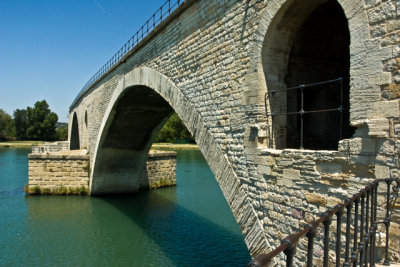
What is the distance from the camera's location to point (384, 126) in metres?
3.45

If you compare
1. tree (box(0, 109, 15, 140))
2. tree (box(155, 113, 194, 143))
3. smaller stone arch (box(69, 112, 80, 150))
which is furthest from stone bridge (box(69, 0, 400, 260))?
tree (box(0, 109, 15, 140))

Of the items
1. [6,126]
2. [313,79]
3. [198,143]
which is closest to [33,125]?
[6,126]

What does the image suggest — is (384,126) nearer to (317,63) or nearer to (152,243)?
(317,63)

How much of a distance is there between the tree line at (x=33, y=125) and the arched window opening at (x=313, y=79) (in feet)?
226

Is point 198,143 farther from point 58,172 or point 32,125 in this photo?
point 32,125

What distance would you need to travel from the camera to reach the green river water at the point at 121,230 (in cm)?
930

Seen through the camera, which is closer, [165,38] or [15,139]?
[165,38]

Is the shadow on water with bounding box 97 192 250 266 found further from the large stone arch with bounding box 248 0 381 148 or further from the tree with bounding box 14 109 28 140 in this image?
the tree with bounding box 14 109 28 140

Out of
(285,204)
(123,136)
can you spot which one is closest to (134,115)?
(123,136)

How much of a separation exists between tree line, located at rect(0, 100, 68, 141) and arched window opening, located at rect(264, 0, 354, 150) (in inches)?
2717

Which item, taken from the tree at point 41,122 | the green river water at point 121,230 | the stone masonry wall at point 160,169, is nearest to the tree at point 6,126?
the tree at point 41,122

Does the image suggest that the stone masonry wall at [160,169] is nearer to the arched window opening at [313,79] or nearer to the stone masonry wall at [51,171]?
the stone masonry wall at [51,171]

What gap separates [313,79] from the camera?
20.1ft

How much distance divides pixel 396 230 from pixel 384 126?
102 centimetres
